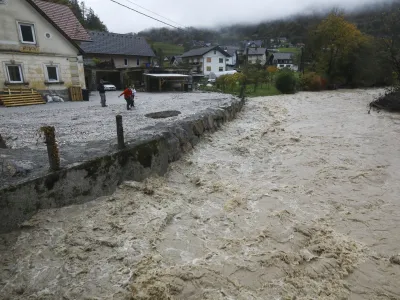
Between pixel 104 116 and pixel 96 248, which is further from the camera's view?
pixel 104 116

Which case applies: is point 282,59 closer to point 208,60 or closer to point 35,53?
point 208,60

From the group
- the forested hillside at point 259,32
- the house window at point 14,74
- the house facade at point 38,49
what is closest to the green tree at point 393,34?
the house facade at point 38,49

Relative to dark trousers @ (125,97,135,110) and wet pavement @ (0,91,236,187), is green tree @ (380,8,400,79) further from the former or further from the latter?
wet pavement @ (0,91,236,187)

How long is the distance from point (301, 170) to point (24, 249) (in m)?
7.72

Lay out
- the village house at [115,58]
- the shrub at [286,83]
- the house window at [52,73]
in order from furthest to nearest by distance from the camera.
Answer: the village house at [115,58]
the shrub at [286,83]
the house window at [52,73]

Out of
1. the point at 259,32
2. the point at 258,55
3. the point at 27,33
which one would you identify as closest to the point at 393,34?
the point at 27,33

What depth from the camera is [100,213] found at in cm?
579

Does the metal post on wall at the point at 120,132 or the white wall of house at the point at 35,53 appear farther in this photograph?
the white wall of house at the point at 35,53

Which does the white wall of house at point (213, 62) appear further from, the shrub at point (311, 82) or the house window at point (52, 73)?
the house window at point (52, 73)

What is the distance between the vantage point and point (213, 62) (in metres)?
57.1

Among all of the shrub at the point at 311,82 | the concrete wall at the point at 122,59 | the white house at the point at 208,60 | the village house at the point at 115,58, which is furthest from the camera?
the white house at the point at 208,60

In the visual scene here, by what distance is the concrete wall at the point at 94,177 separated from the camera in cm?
491

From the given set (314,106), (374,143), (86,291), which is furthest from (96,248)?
(314,106)

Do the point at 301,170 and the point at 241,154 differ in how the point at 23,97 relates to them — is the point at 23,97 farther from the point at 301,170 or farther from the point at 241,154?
the point at 301,170
